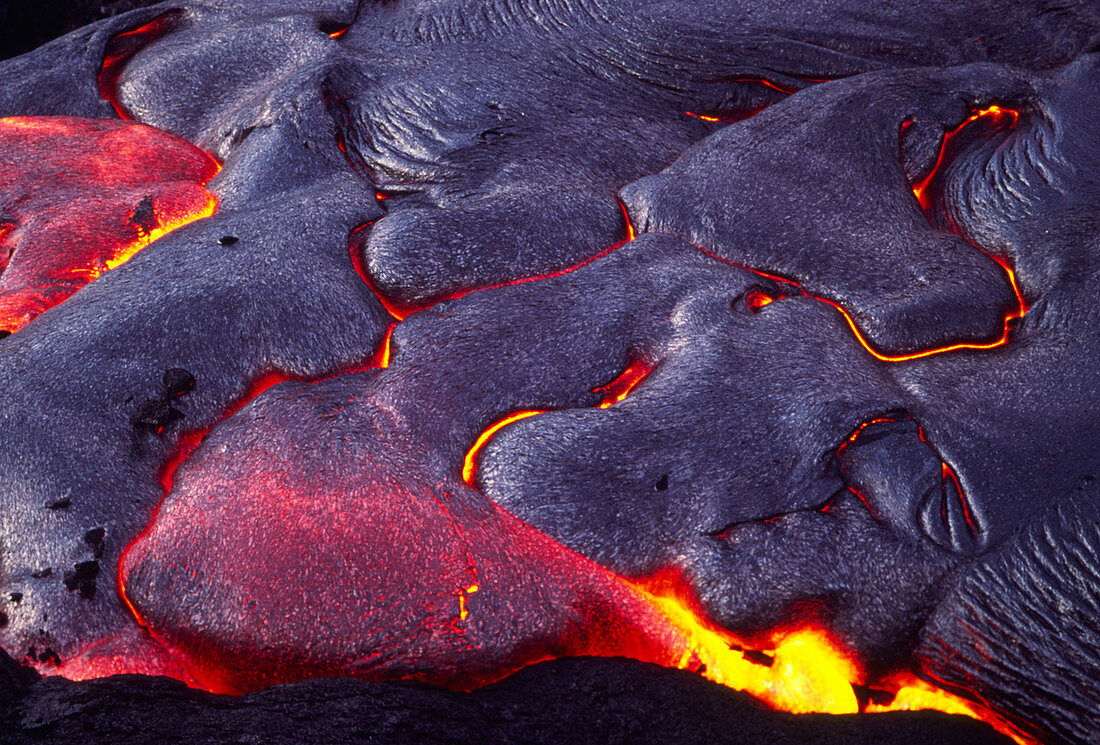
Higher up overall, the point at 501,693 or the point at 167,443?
the point at 167,443

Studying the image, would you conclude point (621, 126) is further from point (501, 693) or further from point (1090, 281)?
point (501, 693)

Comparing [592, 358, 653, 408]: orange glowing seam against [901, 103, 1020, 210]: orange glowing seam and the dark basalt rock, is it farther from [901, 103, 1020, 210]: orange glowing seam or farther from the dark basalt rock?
[901, 103, 1020, 210]: orange glowing seam

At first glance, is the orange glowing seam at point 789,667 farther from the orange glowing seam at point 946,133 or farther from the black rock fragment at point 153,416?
the orange glowing seam at point 946,133

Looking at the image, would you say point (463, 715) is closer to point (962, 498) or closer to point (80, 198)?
point (962, 498)

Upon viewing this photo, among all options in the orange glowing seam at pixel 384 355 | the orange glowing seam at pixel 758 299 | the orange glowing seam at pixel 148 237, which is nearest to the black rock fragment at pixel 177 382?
the orange glowing seam at pixel 384 355

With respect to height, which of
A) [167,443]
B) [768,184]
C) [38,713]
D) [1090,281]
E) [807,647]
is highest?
[768,184]

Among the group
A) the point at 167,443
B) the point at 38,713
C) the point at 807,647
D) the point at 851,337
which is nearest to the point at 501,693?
the point at 807,647

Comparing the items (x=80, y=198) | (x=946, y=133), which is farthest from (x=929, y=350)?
(x=80, y=198)
